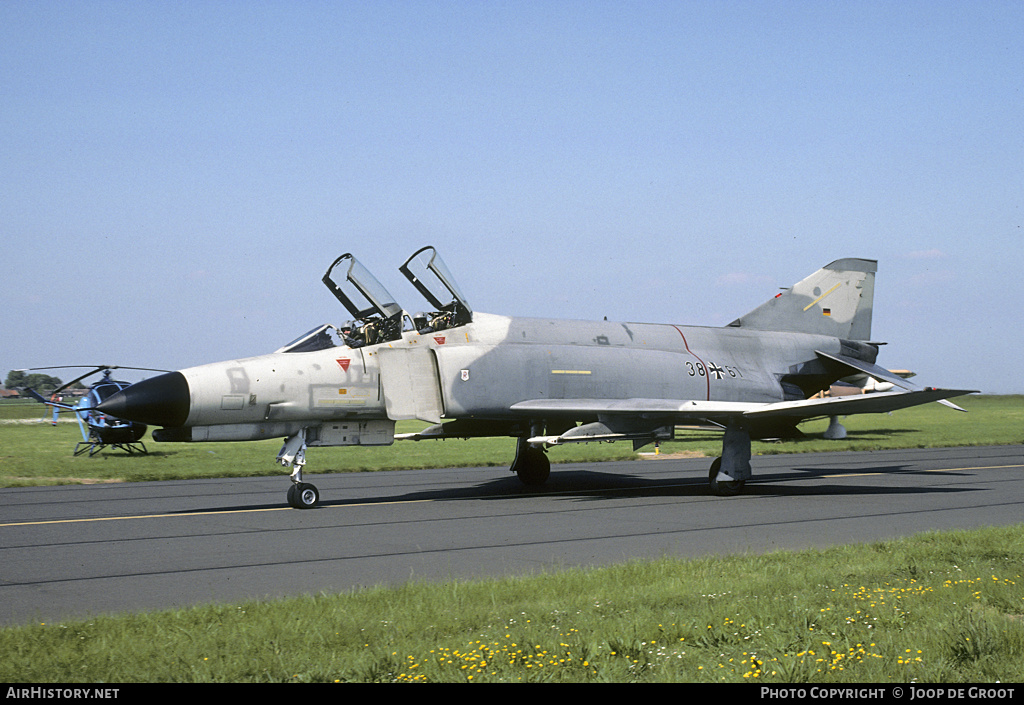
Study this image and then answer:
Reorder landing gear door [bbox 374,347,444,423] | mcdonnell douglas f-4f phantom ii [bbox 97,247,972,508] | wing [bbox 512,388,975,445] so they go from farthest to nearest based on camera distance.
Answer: wing [bbox 512,388,975,445] → landing gear door [bbox 374,347,444,423] → mcdonnell douglas f-4f phantom ii [bbox 97,247,972,508]

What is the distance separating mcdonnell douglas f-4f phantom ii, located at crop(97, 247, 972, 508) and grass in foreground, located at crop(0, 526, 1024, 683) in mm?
6647

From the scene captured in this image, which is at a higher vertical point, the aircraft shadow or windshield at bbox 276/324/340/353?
windshield at bbox 276/324/340/353

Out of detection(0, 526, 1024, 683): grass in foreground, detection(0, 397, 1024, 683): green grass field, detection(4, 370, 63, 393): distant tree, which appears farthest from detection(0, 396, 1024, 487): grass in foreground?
detection(0, 526, 1024, 683): grass in foreground

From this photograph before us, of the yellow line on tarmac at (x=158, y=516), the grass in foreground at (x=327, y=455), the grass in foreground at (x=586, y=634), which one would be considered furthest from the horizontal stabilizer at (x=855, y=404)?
the grass in foreground at (x=327, y=455)

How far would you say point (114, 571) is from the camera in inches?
337

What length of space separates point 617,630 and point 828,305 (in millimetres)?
16123

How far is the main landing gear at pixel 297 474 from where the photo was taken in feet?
43.9

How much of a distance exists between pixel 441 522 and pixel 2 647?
7017 mm

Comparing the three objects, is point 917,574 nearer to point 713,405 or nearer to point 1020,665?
point 1020,665

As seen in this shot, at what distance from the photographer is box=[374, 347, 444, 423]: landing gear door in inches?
551

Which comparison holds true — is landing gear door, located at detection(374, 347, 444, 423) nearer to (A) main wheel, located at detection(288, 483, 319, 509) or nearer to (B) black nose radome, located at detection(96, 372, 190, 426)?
(A) main wheel, located at detection(288, 483, 319, 509)

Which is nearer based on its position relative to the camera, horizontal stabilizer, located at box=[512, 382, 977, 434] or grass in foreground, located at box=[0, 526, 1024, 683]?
grass in foreground, located at box=[0, 526, 1024, 683]

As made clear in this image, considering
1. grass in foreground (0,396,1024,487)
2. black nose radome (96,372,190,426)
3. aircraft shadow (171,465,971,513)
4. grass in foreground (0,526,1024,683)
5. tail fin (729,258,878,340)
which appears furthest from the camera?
grass in foreground (0,396,1024,487)
